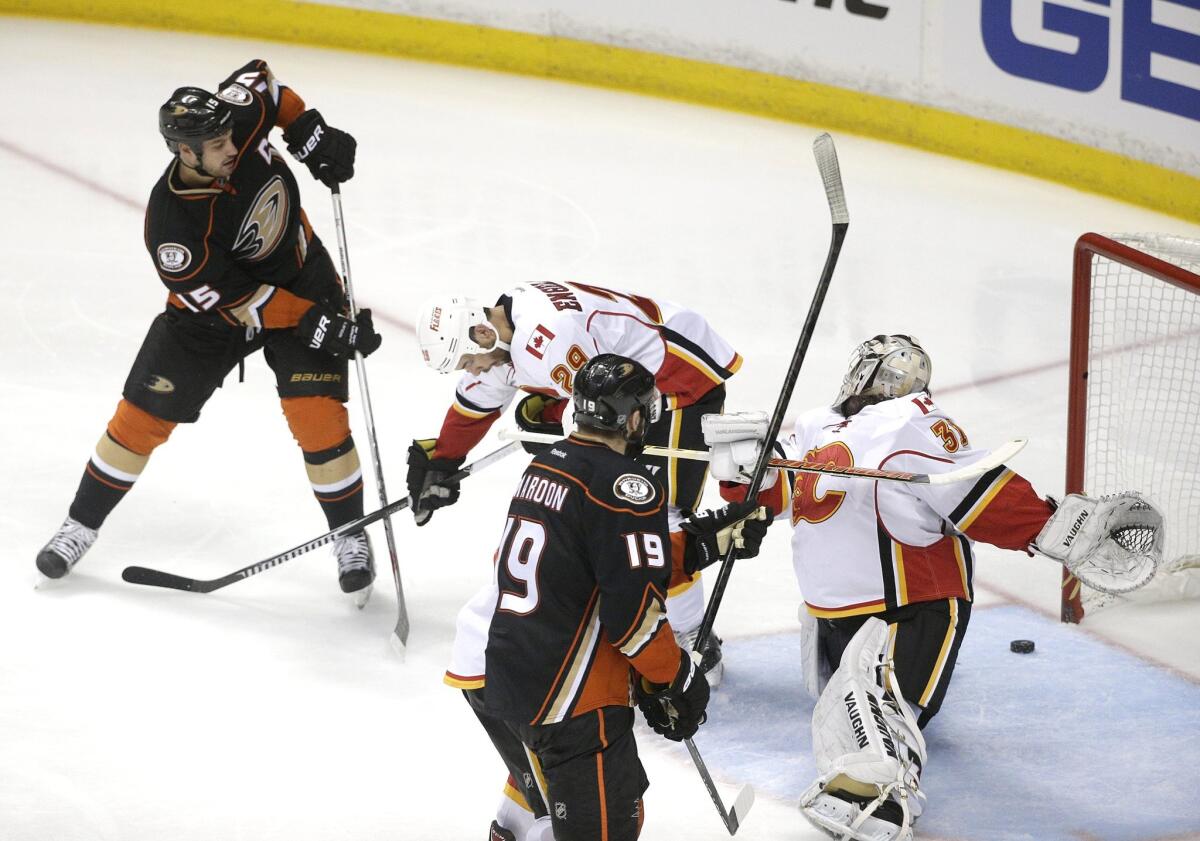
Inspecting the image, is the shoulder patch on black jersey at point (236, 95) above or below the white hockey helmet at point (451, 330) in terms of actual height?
above

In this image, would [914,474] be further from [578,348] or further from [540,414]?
[540,414]

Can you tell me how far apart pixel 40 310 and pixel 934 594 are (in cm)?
361

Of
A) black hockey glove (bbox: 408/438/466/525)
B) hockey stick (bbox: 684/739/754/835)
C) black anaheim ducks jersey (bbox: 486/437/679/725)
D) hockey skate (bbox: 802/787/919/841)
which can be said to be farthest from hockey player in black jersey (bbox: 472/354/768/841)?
black hockey glove (bbox: 408/438/466/525)

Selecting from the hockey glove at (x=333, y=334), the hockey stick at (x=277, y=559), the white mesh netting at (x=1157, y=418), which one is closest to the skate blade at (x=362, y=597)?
the hockey stick at (x=277, y=559)

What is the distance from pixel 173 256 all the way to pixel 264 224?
25 centimetres

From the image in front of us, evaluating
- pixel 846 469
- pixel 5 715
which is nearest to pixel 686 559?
pixel 846 469

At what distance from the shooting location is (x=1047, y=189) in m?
6.98

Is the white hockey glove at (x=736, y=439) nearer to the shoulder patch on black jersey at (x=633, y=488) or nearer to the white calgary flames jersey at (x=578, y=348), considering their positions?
the white calgary flames jersey at (x=578, y=348)

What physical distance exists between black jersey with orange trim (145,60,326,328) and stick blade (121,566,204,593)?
0.66 m

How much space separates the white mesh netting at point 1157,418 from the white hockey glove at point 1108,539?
854mm

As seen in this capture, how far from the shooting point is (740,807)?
302cm

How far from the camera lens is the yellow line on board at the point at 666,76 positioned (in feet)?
22.3

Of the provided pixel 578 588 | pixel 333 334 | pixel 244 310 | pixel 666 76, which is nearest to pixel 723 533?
pixel 578 588

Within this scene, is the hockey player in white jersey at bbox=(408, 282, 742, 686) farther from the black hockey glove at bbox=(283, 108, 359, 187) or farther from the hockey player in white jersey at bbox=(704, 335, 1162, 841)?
the black hockey glove at bbox=(283, 108, 359, 187)
